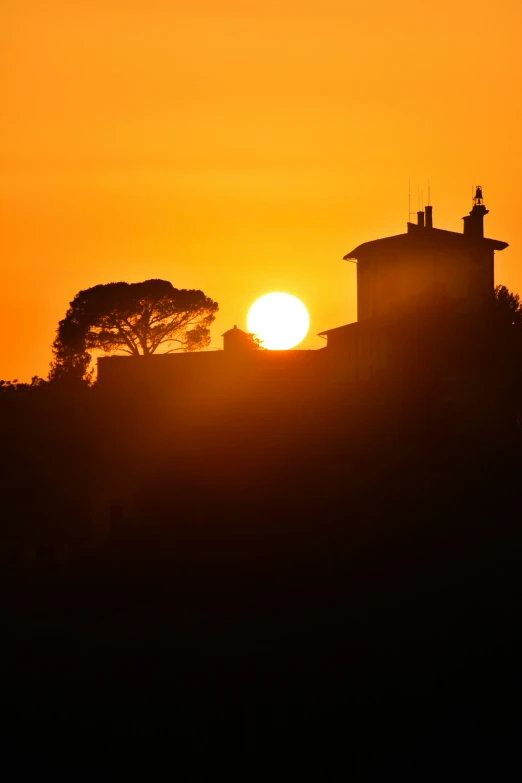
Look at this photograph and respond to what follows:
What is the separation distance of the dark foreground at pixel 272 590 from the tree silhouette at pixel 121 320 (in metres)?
25.2

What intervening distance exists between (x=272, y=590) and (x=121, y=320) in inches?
1538

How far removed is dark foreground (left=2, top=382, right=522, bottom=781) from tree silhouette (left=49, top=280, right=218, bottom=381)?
25170 mm

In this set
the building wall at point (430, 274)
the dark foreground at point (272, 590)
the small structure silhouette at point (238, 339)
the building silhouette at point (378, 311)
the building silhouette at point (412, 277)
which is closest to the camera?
the dark foreground at point (272, 590)

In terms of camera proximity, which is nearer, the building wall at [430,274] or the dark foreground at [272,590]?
the dark foreground at [272,590]

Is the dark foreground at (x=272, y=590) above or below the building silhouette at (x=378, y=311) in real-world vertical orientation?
below

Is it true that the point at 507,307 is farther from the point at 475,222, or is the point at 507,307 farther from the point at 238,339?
the point at 238,339

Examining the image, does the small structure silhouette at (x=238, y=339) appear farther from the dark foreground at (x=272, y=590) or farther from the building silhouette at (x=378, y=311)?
the dark foreground at (x=272, y=590)

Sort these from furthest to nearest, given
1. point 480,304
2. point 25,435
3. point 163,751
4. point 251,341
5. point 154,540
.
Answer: point 251,341 → point 480,304 → point 25,435 → point 154,540 → point 163,751

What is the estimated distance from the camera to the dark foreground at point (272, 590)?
909 inches

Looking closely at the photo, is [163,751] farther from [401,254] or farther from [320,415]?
[401,254]

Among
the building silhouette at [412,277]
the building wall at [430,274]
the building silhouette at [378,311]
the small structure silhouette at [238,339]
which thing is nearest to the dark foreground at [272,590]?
the building silhouette at [378,311]

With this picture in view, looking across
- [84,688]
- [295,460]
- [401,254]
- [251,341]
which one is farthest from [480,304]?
[84,688]

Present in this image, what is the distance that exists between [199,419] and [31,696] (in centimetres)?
1241

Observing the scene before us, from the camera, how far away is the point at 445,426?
33.6 metres
